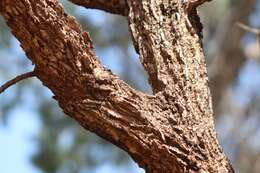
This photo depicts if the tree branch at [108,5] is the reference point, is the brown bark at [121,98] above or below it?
below

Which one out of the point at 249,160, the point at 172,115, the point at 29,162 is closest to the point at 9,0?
the point at 172,115

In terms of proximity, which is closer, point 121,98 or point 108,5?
point 121,98

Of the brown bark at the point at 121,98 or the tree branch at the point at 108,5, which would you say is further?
the tree branch at the point at 108,5

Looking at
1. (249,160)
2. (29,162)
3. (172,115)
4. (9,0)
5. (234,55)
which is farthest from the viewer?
(249,160)

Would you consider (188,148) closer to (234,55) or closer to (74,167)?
(234,55)
